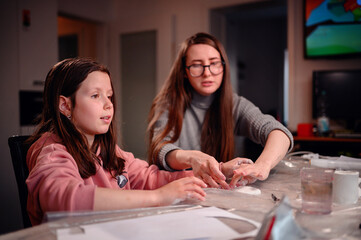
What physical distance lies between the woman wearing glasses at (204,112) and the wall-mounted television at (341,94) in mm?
1903

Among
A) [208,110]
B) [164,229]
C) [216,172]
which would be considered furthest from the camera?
[208,110]

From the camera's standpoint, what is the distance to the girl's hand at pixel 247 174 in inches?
41.9

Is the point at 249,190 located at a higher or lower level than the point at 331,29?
lower

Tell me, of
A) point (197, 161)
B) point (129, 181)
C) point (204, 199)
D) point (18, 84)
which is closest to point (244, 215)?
point (204, 199)

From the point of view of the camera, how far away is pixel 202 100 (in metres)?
1.79

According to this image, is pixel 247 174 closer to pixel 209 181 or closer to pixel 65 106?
pixel 209 181

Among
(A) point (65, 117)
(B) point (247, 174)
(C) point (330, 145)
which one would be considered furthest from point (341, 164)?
(C) point (330, 145)

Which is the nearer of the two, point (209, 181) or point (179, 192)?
point (179, 192)

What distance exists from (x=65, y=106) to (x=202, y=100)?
88 centimetres

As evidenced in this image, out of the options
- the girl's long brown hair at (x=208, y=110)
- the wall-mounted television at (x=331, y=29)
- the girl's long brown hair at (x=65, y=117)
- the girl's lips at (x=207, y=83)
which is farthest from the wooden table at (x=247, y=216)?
the wall-mounted television at (x=331, y=29)

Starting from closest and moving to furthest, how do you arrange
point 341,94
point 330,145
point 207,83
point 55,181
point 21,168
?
point 55,181 → point 21,168 → point 207,83 → point 330,145 → point 341,94

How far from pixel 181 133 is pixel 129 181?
0.58m

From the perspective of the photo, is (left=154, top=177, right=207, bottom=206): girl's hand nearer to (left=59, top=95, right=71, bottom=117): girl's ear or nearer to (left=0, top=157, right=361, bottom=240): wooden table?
(left=0, top=157, right=361, bottom=240): wooden table

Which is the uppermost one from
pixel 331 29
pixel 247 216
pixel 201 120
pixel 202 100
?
pixel 331 29
